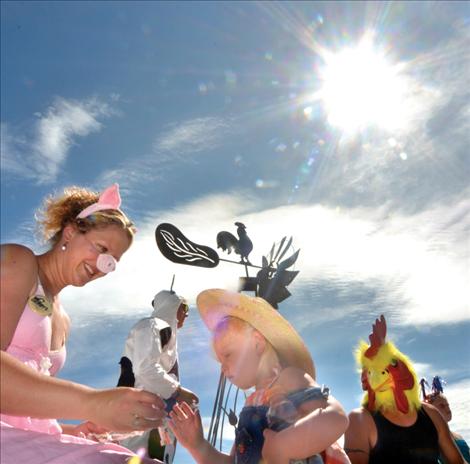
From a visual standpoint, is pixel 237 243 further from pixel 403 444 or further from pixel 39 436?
pixel 39 436

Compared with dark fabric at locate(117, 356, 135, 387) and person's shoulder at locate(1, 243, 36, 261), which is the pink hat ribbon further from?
dark fabric at locate(117, 356, 135, 387)

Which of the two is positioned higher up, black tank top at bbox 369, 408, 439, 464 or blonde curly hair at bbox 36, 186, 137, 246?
blonde curly hair at bbox 36, 186, 137, 246

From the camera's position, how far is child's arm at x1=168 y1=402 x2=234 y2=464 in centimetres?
249

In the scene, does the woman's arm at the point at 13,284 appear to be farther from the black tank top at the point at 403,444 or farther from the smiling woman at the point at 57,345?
the black tank top at the point at 403,444

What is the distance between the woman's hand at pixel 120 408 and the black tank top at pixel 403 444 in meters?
2.80

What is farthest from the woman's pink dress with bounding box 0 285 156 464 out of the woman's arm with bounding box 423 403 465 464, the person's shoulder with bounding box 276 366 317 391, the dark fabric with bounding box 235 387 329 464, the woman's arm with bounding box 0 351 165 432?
the woman's arm with bounding box 423 403 465 464

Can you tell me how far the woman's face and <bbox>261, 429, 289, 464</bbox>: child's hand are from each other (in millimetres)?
1123

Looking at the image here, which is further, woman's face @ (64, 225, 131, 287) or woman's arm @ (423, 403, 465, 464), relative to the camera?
woman's arm @ (423, 403, 465, 464)

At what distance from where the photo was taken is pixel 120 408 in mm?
1793

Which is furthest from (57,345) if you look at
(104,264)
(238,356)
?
(238,356)

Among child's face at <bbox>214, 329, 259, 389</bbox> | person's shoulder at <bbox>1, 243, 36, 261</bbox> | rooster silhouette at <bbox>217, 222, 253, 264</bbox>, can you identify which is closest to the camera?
person's shoulder at <bbox>1, 243, 36, 261</bbox>

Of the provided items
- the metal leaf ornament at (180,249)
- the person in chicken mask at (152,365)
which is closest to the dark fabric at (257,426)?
the person in chicken mask at (152,365)

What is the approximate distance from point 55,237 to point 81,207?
0.21 m

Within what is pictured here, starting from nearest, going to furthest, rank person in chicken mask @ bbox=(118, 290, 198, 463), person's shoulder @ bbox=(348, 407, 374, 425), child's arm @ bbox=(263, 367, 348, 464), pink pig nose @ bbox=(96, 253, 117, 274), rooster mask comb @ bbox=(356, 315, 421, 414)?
child's arm @ bbox=(263, 367, 348, 464) < pink pig nose @ bbox=(96, 253, 117, 274) < person's shoulder @ bbox=(348, 407, 374, 425) < rooster mask comb @ bbox=(356, 315, 421, 414) < person in chicken mask @ bbox=(118, 290, 198, 463)
